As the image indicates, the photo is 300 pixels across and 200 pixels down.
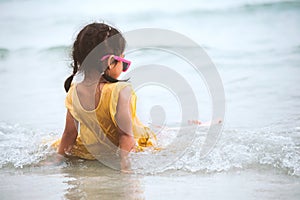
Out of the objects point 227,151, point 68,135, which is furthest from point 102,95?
point 227,151

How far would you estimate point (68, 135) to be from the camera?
3.41 m

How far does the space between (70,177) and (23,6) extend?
31.3 ft

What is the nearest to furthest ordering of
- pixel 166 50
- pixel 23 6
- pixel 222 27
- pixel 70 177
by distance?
pixel 70 177, pixel 166 50, pixel 222 27, pixel 23 6

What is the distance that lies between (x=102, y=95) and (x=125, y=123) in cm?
23

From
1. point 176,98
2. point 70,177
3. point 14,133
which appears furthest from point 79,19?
point 70,177

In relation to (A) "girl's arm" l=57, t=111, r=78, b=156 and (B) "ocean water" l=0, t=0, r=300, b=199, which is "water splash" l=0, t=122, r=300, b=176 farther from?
(A) "girl's arm" l=57, t=111, r=78, b=156

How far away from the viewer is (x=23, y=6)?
11766mm

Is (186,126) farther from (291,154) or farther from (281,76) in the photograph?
(281,76)

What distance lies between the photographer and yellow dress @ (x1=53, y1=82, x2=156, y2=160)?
315 centimetres

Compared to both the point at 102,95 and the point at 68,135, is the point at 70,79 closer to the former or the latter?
the point at 102,95

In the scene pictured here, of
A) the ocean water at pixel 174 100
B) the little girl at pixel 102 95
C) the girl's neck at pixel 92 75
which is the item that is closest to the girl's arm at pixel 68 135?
the little girl at pixel 102 95

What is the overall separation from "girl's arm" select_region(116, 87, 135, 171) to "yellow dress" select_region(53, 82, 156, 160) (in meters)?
0.03

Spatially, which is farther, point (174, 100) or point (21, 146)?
point (174, 100)

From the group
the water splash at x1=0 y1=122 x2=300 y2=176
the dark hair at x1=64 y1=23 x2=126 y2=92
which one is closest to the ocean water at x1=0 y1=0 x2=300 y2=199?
the water splash at x1=0 y1=122 x2=300 y2=176
